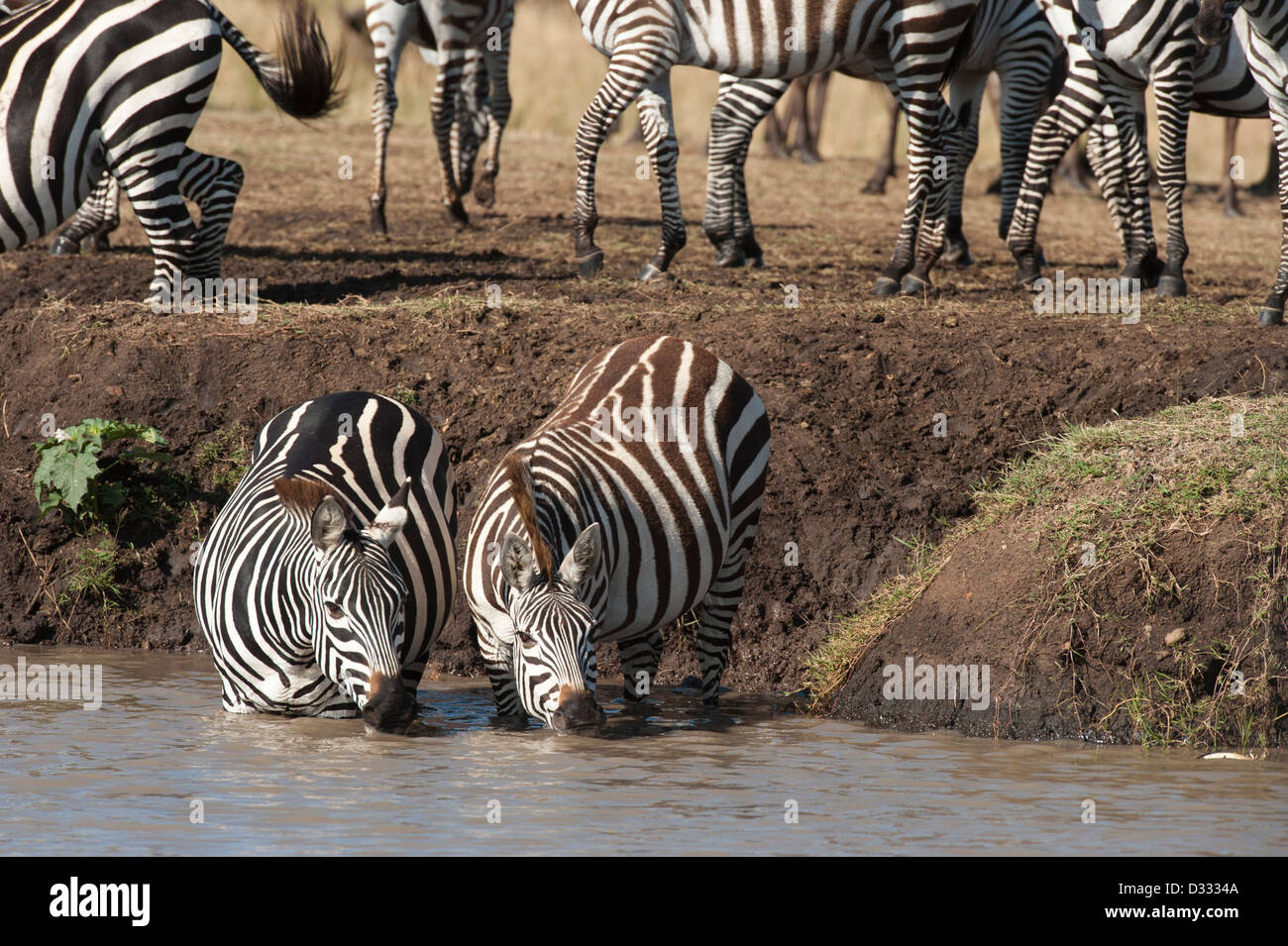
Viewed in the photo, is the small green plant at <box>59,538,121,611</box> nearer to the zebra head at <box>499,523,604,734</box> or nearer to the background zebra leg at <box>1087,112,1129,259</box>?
the zebra head at <box>499,523,604,734</box>

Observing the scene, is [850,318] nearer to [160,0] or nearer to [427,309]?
[427,309]

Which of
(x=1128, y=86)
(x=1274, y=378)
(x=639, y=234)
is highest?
(x=1128, y=86)

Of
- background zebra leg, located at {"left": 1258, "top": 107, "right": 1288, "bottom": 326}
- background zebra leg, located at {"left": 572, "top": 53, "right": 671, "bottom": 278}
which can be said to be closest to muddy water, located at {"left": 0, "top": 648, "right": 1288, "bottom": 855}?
background zebra leg, located at {"left": 1258, "top": 107, "right": 1288, "bottom": 326}

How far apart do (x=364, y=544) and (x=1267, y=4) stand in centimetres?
625

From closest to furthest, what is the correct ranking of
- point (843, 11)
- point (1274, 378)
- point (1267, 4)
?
point (1274, 378) → point (1267, 4) → point (843, 11)

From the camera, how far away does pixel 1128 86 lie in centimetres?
1166

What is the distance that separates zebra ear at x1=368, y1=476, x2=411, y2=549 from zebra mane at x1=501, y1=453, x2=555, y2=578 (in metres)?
0.45

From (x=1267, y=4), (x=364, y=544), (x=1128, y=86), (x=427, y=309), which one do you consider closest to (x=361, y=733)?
(x=364, y=544)

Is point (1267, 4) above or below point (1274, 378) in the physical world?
above

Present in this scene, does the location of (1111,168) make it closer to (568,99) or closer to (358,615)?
(358,615)

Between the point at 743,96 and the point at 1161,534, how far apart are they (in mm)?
6314

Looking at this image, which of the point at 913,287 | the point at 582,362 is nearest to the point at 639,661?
the point at 582,362

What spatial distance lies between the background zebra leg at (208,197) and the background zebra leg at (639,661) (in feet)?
15.9

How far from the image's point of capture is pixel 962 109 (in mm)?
13875
